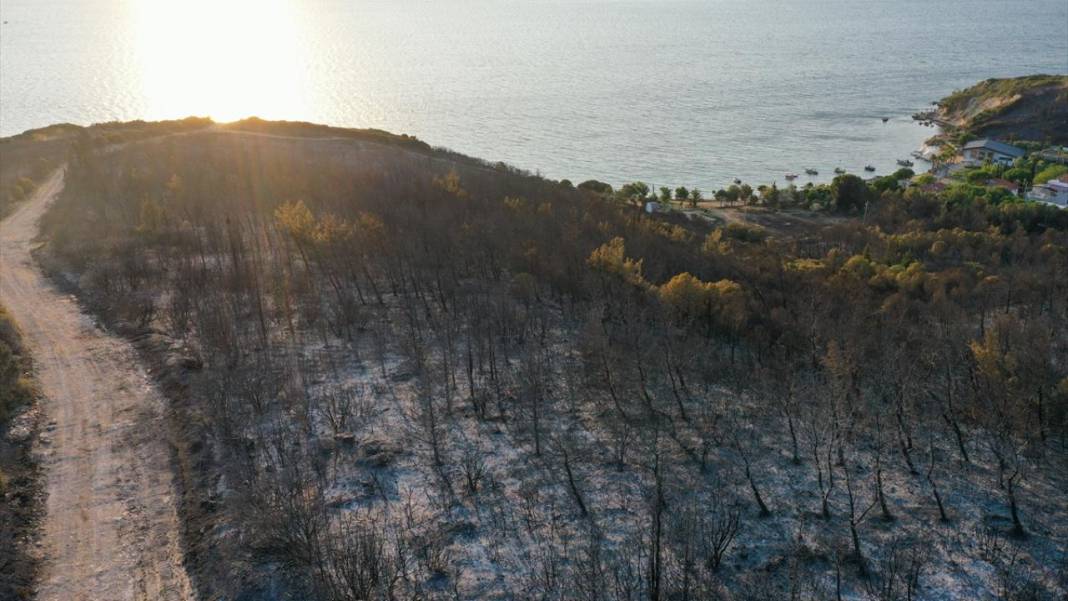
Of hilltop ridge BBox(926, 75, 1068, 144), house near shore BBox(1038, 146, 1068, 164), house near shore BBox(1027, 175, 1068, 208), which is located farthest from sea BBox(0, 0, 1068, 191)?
house near shore BBox(1027, 175, 1068, 208)

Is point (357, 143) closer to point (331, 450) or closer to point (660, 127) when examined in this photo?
point (331, 450)


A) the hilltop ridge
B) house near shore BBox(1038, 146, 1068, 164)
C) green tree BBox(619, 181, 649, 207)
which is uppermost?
the hilltop ridge

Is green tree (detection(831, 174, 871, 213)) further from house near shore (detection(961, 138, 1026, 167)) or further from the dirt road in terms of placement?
the dirt road

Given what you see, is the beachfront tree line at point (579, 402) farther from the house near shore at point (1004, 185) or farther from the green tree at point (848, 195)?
the house near shore at point (1004, 185)

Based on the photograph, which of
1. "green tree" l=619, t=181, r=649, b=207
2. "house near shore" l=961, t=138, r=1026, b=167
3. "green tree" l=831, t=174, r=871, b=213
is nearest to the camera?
"green tree" l=619, t=181, r=649, b=207

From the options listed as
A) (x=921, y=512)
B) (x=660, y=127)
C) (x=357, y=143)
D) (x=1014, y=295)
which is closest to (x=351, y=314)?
(x=921, y=512)

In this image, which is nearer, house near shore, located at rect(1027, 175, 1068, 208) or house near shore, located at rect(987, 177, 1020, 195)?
house near shore, located at rect(1027, 175, 1068, 208)

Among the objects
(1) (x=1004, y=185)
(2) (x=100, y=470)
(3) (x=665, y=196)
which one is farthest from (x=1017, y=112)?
(2) (x=100, y=470)
